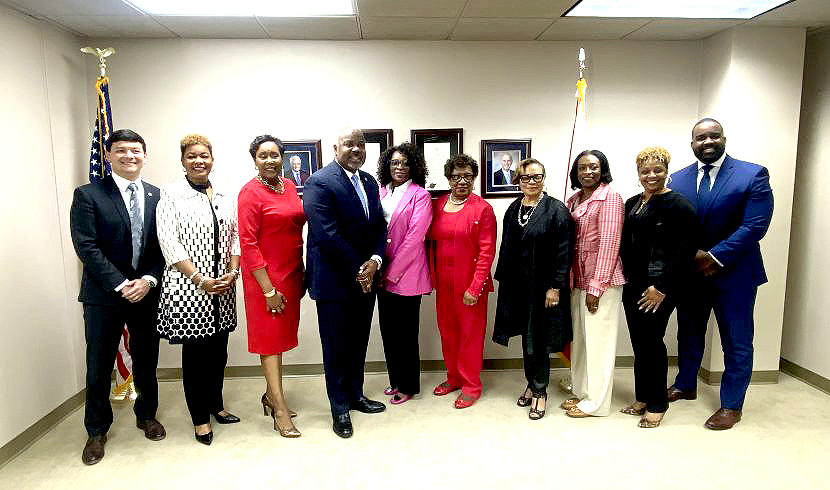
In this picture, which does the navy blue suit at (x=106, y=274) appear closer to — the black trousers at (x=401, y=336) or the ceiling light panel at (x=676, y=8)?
the black trousers at (x=401, y=336)

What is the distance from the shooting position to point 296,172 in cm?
378

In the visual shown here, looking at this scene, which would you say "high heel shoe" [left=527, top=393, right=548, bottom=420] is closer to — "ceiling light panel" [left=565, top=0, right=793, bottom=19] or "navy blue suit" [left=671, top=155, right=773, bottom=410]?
"navy blue suit" [left=671, top=155, right=773, bottom=410]

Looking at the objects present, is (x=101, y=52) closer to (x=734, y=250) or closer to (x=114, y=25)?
(x=114, y=25)

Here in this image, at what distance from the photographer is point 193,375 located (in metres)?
2.79

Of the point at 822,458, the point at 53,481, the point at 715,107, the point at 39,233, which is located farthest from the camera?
the point at 715,107

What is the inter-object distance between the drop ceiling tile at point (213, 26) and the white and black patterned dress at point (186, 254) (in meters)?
1.30

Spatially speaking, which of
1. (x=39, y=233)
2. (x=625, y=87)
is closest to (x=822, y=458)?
(x=625, y=87)

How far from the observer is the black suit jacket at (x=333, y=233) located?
9.13 ft

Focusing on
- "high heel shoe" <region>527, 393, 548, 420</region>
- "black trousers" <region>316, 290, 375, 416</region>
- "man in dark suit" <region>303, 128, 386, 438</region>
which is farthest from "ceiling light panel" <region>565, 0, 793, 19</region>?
"high heel shoe" <region>527, 393, 548, 420</region>

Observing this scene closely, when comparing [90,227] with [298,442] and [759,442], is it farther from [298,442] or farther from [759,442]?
[759,442]

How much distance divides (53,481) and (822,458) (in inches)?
165

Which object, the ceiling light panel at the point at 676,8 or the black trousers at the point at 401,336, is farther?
the black trousers at the point at 401,336

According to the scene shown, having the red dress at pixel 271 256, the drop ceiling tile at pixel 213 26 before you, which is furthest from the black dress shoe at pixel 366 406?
the drop ceiling tile at pixel 213 26

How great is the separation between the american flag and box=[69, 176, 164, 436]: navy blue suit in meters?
0.56
